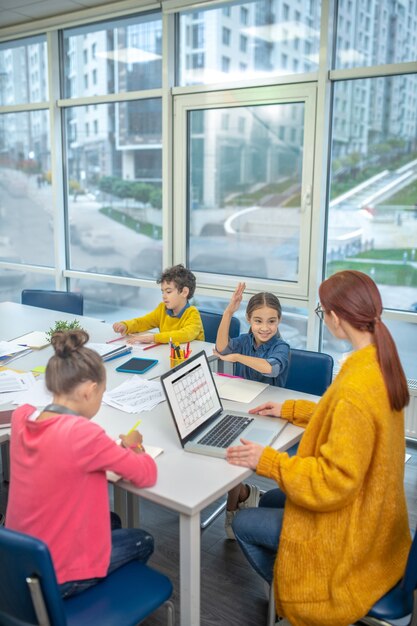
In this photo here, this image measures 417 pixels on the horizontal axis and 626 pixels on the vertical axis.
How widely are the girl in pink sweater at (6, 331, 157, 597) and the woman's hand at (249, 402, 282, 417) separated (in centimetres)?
67

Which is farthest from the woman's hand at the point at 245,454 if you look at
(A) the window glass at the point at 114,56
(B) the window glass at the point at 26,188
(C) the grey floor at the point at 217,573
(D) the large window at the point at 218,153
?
(B) the window glass at the point at 26,188

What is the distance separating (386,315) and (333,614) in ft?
8.49

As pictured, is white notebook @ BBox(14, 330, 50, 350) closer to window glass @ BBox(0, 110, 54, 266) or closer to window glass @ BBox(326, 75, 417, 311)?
window glass @ BBox(326, 75, 417, 311)

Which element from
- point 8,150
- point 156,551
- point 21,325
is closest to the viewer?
point 156,551

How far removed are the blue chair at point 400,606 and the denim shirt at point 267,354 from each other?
1142 mm

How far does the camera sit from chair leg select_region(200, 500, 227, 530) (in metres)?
2.73

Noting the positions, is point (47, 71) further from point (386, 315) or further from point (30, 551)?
point (30, 551)

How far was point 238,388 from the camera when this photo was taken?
2.65 metres

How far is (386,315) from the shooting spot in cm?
395

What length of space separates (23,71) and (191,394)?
490 cm

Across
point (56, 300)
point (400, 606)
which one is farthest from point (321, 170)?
point (400, 606)

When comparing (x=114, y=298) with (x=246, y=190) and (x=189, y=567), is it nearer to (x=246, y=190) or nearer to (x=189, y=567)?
(x=246, y=190)

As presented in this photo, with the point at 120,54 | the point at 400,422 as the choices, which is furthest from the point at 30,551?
the point at 120,54

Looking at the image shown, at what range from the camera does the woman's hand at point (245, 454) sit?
1.87 metres
